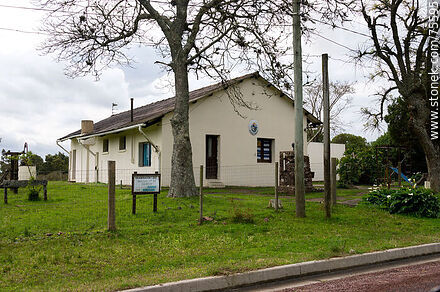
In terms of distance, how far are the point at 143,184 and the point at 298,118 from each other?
15.1 ft

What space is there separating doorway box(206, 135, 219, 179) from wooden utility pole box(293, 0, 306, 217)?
1150 cm

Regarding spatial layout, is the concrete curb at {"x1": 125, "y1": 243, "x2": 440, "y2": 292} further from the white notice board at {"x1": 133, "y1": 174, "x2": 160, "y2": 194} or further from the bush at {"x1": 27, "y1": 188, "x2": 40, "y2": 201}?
the bush at {"x1": 27, "y1": 188, "x2": 40, "y2": 201}

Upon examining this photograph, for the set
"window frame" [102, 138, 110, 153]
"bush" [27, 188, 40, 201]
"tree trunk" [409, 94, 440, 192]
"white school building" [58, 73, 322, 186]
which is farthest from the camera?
"window frame" [102, 138, 110, 153]

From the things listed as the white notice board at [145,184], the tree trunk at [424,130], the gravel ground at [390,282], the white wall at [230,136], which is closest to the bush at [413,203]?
the tree trunk at [424,130]

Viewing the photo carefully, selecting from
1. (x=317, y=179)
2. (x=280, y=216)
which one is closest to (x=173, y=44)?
(x=280, y=216)

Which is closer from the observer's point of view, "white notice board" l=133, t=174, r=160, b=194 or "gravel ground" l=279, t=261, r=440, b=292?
"gravel ground" l=279, t=261, r=440, b=292

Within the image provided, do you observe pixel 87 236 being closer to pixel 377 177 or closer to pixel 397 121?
pixel 377 177

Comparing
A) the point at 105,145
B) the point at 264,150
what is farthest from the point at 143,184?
the point at 105,145

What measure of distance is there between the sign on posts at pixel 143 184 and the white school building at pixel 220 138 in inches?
345

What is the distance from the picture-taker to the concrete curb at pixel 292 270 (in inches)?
233

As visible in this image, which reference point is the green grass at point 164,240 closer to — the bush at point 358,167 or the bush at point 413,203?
the bush at point 413,203

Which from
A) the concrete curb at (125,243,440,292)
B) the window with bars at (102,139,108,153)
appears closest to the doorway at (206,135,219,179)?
the window with bars at (102,139,108,153)

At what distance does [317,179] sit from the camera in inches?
1298

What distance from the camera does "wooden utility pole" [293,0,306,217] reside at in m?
11.6
